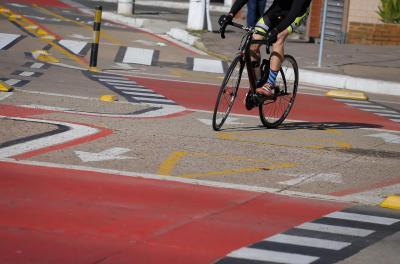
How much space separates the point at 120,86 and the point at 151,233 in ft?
28.2

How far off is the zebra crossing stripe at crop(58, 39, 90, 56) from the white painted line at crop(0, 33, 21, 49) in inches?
35.2

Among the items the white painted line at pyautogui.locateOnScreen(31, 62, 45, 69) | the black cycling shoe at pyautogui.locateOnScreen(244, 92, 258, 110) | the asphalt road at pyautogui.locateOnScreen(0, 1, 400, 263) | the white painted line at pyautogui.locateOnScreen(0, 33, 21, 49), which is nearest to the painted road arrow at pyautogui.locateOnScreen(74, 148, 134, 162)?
the asphalt road at pyautogui.locateOnScreen(0, 1, 400, 263)

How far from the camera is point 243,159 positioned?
10.3 metres

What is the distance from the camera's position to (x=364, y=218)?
8156 millimetres

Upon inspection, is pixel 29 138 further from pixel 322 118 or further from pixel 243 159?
pixel 322 118

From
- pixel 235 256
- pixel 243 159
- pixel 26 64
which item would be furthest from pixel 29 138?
pixel 26 64

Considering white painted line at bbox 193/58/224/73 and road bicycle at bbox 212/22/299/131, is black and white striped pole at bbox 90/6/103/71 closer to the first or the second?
white painted line at bbox 193/58/224/73

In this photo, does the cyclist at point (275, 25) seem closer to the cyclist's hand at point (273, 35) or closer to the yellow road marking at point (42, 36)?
the cyclist's hand at point (273, 35)

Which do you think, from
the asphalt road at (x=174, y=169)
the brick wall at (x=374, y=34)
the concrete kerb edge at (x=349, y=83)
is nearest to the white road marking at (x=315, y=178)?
the asphalt road at (x=174, y=169)

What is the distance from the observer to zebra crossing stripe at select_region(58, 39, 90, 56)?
Answer: 20.6 metres

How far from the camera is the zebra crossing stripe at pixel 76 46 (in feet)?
67.7

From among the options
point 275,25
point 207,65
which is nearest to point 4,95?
point 275,25

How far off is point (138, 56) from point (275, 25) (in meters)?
9.18

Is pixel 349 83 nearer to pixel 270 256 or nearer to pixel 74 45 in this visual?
pixel 74 45
